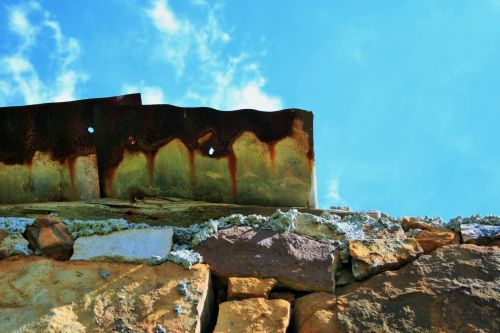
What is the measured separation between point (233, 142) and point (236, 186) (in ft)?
0.56

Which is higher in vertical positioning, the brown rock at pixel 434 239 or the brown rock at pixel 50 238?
the brown rock at pixel 50 238

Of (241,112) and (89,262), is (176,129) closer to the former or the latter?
(241,112)

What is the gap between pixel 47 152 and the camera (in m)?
2.92

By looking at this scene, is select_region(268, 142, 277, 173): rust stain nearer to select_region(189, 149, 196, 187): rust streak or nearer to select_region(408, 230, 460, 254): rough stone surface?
select_region(189, 149, 196, 187): rust streak

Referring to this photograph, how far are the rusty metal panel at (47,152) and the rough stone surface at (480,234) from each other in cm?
143

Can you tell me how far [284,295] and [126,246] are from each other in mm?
570

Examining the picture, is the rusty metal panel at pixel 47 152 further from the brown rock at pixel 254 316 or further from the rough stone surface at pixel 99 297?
the brown rock at pixel 254 316

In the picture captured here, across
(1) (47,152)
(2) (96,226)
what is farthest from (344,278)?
(1) (47,152)

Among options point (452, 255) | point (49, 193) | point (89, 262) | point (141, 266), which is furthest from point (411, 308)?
point (49, 193)

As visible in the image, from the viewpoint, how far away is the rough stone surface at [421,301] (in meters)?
2.16

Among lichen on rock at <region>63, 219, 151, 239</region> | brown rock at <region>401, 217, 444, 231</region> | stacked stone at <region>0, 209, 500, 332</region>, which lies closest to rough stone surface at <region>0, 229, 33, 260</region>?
stacked stone at <region>0, 209, 500, 332</region>

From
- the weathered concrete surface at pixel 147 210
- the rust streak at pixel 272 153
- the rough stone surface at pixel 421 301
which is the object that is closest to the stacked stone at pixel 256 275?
the rough stone surface at pixel 421 301

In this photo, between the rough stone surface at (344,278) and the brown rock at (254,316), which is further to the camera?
the rough stone surface at (344,278)

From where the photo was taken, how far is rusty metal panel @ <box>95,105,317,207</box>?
2742mm
